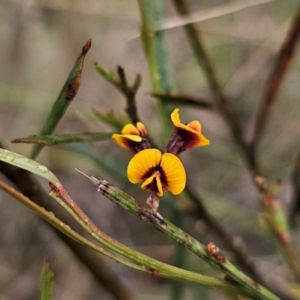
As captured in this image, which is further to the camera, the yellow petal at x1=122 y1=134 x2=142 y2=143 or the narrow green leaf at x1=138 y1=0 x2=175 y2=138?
the narrow green leaf at x1=138 y1=0 x2=175 y2=138

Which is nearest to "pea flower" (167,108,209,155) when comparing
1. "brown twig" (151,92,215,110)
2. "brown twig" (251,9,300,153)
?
"brown twig" (151,92,215,110)

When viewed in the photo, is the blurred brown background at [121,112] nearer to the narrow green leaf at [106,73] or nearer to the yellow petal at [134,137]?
the narrow green leaf at [106,73]

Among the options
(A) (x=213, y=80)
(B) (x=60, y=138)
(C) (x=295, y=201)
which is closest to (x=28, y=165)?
(B) (x=60, y=138)

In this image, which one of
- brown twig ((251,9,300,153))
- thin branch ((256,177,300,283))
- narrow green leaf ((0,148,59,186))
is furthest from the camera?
brown twig ((251,9,300,153))

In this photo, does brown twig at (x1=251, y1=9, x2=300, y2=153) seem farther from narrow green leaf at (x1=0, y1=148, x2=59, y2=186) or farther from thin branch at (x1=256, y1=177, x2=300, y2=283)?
narrow green leaf at (x1=0, y1=148, x2=59, y2=186)

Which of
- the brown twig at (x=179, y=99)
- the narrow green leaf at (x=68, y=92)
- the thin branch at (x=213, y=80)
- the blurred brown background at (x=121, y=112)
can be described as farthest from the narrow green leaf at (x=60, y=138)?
the blurred brown background at (x=121, y=112)

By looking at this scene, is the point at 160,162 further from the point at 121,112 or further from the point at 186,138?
the point at 121,112

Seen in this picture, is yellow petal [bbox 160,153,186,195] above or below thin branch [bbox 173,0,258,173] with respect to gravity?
below
